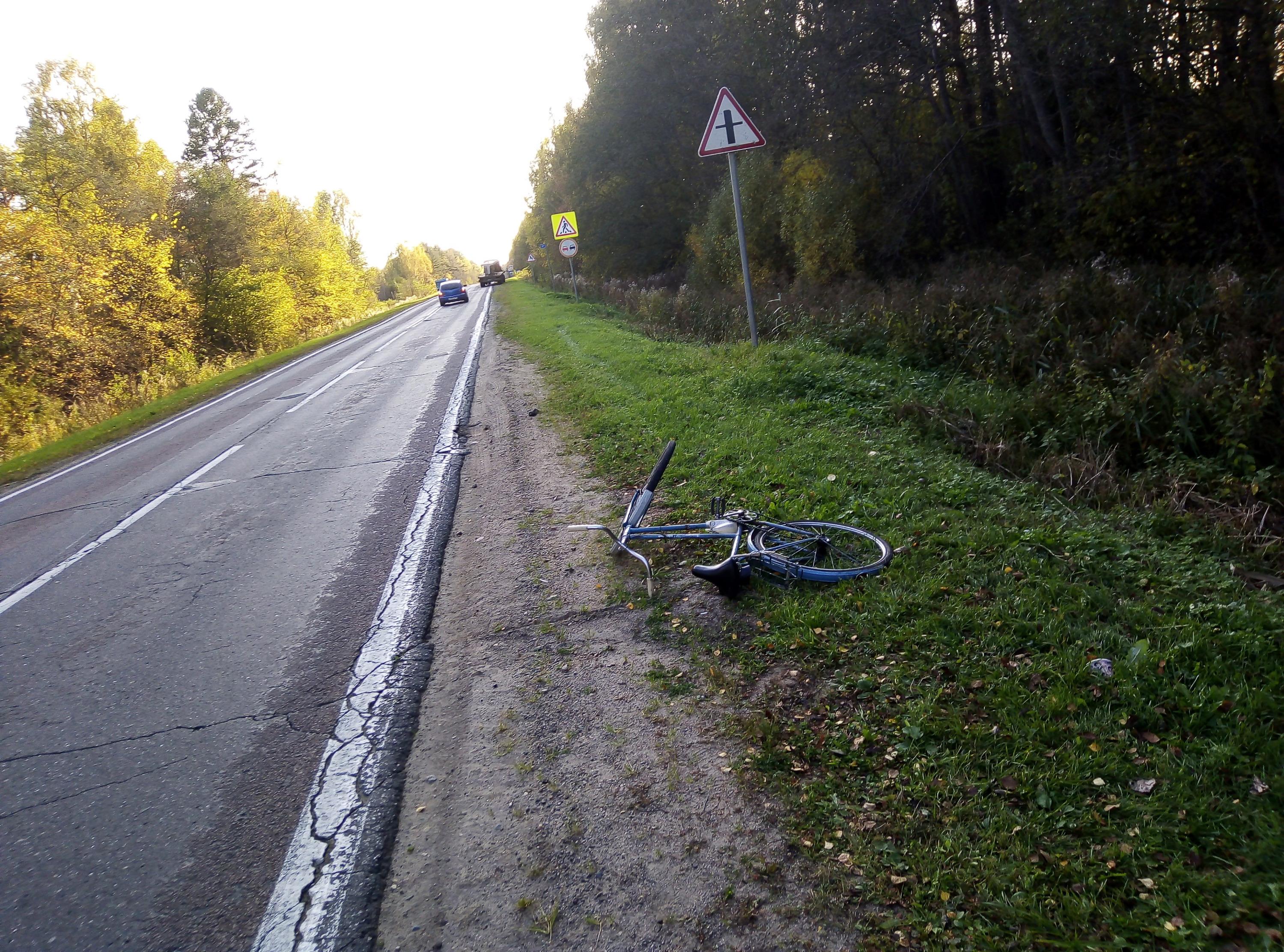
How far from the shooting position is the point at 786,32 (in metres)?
17.0

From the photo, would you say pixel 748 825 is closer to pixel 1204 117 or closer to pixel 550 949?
pixel 550 949

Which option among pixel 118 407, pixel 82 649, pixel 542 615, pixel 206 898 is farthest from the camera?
pixel 118 407

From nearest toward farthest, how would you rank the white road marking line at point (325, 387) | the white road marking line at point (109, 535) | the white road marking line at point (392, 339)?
the white road marking line at point (109, 535) → the white road marking line at point (325, 387) → the white road marking line at point (392, 339)

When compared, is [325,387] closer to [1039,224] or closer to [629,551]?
[629,551]

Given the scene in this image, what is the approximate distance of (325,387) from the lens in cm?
1634

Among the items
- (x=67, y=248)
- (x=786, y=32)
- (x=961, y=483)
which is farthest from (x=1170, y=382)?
(x=67, y=248)

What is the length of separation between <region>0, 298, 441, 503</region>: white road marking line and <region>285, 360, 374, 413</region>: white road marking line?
250 centimetres

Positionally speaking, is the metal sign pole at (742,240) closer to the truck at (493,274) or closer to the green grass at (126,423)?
the green grass at (126,423)

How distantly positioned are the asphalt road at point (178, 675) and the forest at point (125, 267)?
12057 mm

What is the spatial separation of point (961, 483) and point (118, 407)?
71.7ft

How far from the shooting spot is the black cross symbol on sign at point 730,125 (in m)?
9.02

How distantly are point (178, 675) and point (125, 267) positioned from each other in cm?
2665

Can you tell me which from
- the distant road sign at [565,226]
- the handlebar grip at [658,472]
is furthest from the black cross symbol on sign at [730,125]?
the distant road sign at [565,226]

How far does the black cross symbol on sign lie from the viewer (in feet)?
29.6
